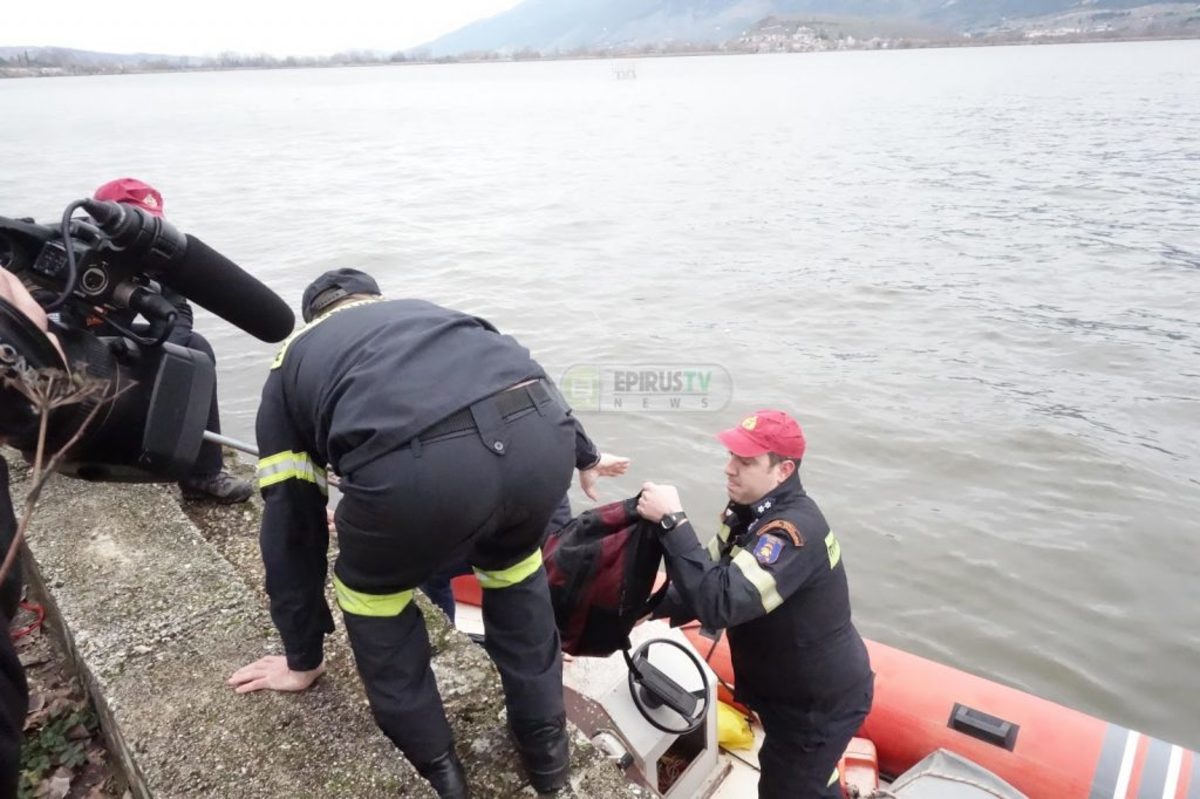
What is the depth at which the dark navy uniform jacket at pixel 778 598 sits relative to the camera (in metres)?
2.63

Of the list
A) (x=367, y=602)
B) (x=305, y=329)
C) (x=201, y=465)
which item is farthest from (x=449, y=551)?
(x=201, y=465)

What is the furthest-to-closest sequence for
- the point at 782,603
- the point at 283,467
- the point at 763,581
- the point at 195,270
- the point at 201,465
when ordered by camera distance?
1. the point at 201,465
2. the point at 782,603
3. the point at 763,581
4. the point at 283,467
5. the point at 195,270

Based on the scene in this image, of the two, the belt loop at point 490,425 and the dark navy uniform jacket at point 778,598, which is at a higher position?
the belt loop at point 490,425

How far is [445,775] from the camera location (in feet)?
6.97

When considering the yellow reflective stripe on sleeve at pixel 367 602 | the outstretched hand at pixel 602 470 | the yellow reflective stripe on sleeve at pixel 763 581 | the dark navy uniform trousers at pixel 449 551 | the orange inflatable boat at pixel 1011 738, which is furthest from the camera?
→ the orange inflatable boat at pixel 1011 738

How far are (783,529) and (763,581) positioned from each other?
0.64ft

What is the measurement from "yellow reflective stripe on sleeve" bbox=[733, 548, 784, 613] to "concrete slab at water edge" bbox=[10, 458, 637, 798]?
2.32ft

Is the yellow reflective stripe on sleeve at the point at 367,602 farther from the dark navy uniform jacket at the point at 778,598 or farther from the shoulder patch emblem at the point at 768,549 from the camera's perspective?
the shoulder patch emblem at the point at 768,549

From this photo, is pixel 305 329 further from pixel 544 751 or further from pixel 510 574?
pixel 544 751

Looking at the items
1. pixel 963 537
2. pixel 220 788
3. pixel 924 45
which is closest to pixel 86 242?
pixel 220 788

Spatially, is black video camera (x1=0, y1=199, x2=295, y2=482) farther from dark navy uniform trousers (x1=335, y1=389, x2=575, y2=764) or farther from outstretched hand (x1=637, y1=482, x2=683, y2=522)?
outstretched hand (x1=637, y1=482, x2=683, y2=522)

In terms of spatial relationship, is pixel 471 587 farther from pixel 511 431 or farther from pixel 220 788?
pixel 511 431

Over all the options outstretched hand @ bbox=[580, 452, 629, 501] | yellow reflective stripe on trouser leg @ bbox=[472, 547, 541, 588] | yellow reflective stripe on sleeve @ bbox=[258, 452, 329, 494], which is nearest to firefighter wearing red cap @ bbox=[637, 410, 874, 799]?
outstretched hand @ bbox=[580, 452, 629, 501]


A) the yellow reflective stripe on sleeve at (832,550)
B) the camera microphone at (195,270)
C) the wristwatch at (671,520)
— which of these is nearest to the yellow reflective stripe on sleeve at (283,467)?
the camera microphone at (195,270)
